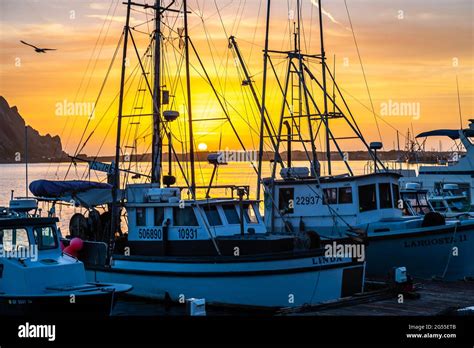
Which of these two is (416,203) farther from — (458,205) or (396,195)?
(458,205)

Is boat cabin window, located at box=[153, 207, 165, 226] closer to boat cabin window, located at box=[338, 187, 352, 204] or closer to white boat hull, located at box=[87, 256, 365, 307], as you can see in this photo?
white boat hull, located at box=[87, 256, 365, 307]

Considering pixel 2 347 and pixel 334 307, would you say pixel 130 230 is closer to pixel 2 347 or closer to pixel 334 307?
pixel 334 307

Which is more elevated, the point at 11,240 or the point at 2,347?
the point at 11,240

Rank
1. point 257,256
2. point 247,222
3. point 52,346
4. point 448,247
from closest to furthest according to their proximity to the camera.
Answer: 1. point 52,346
2. point 257,256
3. point 247,222
4. point 448,247

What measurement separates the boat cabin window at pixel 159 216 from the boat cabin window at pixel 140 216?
474 mm

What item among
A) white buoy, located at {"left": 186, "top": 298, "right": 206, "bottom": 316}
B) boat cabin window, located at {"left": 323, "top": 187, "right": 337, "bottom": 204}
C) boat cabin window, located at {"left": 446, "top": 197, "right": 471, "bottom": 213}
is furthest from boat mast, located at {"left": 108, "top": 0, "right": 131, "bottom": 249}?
boat cabin window, located at {"left": 446, "top": 197, "right": 471, "bottom": 213}

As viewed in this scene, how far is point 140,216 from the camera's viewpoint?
23.8 m

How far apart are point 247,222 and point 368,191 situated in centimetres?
543

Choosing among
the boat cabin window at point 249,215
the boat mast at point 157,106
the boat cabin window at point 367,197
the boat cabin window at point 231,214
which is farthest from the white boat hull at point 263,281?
the boat cabin window at point 367,197

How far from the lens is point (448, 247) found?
2522cm

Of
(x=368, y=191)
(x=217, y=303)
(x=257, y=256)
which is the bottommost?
(x=217, y=303)

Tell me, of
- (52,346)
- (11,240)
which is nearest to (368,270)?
(11,240)

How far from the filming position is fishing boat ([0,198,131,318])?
17.7m

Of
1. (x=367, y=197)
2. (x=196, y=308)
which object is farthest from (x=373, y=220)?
(x=196, y=308)
